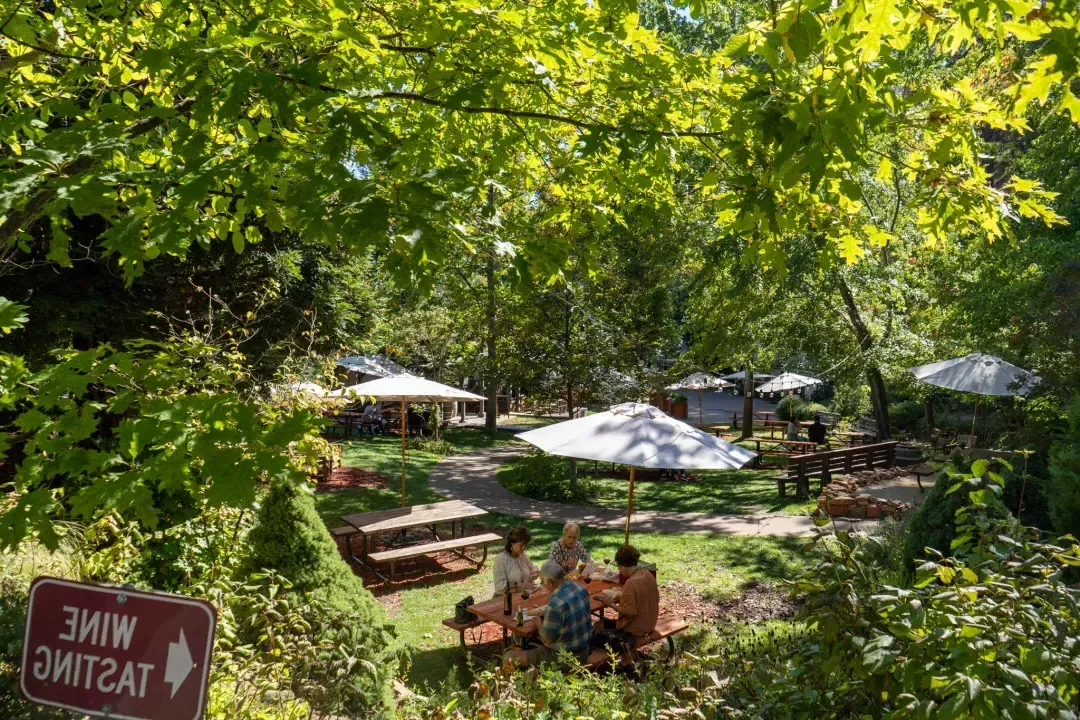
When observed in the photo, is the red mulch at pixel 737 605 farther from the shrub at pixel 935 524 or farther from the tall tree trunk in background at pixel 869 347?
the tall tree trunk in background at pixel 869 347

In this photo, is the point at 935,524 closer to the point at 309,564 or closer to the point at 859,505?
the point at 309,564

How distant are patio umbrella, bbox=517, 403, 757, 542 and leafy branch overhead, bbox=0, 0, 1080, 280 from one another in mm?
3982

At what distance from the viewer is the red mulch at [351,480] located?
15938 millimetres

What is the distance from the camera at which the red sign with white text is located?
6.27 feet

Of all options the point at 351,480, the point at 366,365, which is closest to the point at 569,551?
the point at 351,480

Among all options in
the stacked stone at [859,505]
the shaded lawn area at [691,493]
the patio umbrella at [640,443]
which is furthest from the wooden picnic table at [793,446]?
the patio umbrella at [640,443]

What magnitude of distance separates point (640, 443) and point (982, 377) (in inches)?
345

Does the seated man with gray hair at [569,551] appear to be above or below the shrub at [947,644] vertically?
below

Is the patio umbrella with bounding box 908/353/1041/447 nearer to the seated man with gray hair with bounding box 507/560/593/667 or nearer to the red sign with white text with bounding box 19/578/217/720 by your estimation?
the seated man with gray hair with bounding box 507/560/593/667

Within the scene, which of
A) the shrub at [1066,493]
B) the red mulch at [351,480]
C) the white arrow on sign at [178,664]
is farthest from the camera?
the red mulch at [351,480]

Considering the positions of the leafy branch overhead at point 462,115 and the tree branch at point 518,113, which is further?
the tree branch at point 518,113

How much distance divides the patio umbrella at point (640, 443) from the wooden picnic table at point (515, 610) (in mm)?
1585

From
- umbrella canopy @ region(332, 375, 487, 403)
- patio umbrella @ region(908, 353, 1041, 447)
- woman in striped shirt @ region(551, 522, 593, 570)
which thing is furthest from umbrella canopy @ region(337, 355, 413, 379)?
woman in striped shirt @ region(551, 522, 593, 570)

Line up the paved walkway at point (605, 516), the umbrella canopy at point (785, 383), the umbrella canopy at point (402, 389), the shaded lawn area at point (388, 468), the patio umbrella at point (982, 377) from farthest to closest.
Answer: the umbrella canopy at point (785, 383)
the shaded lawn area at point (388, 468)
the patio umbrella at point (982, 377)
the paved walkway at point (605, 516)
the umbrella canopy at point (402, 389)
